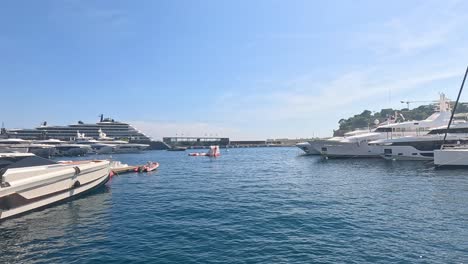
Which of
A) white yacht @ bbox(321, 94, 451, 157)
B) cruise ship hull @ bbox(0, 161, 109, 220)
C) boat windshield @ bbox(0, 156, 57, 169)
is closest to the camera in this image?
cruise ship hull @ bbox(0, 161, 109, 220)

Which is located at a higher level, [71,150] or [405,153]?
[405,153]

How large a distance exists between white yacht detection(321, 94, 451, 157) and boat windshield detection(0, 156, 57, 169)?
59.1 meters

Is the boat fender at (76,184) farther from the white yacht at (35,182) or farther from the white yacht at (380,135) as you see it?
the white yacht at (380,135)

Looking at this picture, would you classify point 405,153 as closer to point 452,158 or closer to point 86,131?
point 452,158

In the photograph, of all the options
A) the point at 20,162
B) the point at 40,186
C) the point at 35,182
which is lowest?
the point at 40,186

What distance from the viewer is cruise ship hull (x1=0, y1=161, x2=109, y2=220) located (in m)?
18.7

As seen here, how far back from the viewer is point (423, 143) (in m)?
59.1

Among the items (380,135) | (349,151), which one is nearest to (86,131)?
(349,151)

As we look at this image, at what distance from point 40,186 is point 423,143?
64.5 meters

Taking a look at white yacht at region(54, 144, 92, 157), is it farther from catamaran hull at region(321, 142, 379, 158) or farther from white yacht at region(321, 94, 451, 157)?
white yacht at region(321, 94, 451, 157)

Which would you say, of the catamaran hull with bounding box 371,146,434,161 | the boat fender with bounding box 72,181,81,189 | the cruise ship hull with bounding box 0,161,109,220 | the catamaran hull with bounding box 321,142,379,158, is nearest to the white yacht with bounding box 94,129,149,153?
the catamaran hull with bounding box 321,142,379,158

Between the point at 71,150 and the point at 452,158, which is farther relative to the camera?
the point at 71,150

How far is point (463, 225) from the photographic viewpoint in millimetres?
15750

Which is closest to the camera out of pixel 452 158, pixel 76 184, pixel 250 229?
pixel 250 229
